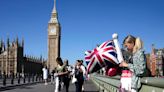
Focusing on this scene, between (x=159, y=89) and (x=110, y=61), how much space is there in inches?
39.4

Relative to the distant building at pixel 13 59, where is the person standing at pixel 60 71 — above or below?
below

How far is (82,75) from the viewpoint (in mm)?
16734

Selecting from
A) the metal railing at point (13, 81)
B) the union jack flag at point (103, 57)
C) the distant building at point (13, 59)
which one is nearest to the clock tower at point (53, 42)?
the distant building at point (13, 59)

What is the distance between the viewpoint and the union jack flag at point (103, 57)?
643 cm

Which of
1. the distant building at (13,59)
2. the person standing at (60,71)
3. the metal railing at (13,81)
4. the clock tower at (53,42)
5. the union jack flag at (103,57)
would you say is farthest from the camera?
the clock tower at (53,42)

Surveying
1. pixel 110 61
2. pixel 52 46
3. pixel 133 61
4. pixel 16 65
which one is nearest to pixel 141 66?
pixel 133 61

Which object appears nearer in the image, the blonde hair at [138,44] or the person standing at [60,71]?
the blonde hair at [138,44]

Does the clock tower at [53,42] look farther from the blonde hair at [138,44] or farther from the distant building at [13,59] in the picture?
the blonde hair at [138,44]

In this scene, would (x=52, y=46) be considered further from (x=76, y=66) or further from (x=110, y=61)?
(x=110, y=61)

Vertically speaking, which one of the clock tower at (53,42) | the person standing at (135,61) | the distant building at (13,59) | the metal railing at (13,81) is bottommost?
the person standing at (135,61)

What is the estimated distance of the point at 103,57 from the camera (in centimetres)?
646

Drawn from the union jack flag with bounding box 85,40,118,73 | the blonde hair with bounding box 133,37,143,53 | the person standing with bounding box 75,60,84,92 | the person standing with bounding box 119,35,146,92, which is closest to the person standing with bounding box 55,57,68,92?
the person standing with bounding box 75,60,84,92

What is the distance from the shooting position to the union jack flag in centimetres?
643

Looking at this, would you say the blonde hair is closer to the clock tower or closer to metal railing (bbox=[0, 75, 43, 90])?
metal railing (bbox=[0, 75, 43, 90])
